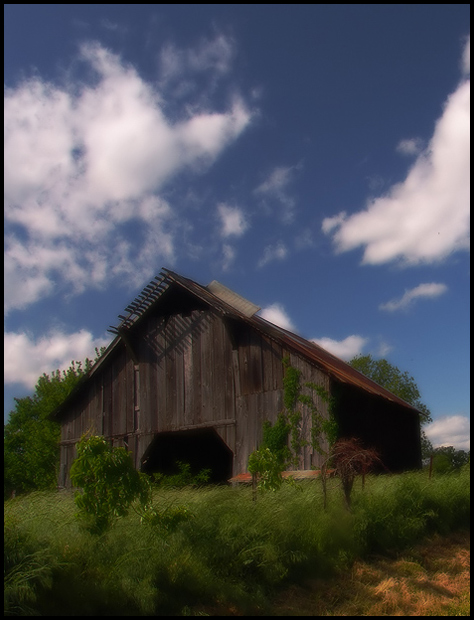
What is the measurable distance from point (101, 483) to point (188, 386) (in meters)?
10.6

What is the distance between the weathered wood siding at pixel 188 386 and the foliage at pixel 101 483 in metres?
7.92

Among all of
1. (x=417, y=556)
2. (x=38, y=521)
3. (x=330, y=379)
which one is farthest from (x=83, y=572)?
(x=330, y=379)

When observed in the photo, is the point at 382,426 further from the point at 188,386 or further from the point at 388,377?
the point at 388,377

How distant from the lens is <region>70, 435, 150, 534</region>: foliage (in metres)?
7.92

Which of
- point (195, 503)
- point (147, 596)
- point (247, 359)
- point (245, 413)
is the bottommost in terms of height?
point (147, 596)

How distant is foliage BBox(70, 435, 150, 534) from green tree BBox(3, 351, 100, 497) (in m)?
28.1

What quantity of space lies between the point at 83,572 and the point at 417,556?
6.89 meters

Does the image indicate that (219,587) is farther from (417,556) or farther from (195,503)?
(417,556)

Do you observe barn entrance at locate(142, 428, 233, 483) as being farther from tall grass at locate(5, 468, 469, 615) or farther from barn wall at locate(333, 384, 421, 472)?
tall grass at locate(5, 468, 469, 615)

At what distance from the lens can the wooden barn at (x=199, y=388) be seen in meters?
16.9

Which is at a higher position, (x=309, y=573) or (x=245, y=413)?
(x=245, y=413)

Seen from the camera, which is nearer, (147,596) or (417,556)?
(147,596)

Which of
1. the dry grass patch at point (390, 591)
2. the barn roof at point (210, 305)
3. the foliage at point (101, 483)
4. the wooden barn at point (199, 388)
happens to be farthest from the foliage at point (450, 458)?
the foliage at point (101, 483)

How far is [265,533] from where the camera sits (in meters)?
9.12
